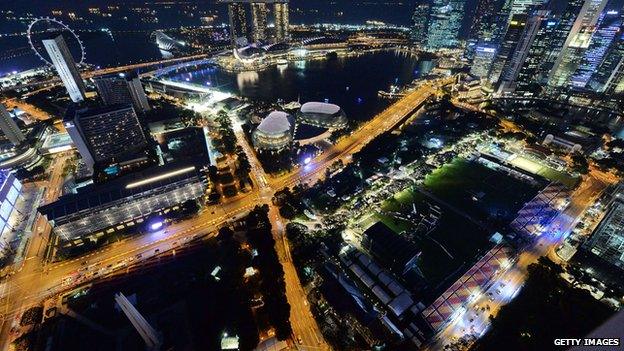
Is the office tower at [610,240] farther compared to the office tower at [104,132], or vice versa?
the office tower at [104,132]

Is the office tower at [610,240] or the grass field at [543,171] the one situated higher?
the office tower at [610,240]

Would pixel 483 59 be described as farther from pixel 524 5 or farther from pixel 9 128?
pixel 9 128

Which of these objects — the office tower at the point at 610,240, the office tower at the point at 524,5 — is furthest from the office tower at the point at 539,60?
the office tower at the point at 610,240

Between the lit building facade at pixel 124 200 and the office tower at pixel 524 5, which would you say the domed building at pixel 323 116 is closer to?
the lit building facade at pixel 124 200

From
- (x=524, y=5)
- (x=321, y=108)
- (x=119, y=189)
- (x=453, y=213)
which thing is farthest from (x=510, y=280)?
(x=524, y=5)

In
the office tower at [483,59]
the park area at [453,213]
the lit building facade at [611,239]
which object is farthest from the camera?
the office tower at [483,59]

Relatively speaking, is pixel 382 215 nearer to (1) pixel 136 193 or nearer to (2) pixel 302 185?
(2) pixel 302 185
